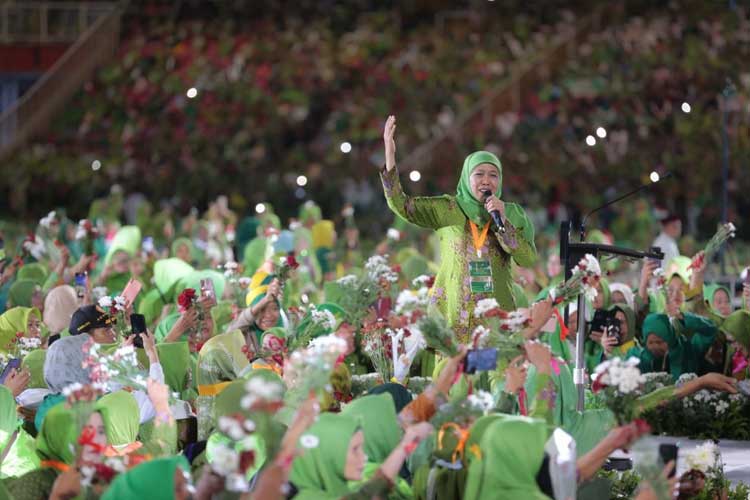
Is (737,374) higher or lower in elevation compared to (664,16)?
lower

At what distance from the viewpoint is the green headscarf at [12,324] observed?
1175 cm

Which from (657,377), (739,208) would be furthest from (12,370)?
(739,208)

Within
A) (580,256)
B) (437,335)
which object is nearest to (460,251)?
(580,256)

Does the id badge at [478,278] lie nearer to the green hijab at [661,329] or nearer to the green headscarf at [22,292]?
the green hijab at [661,329]

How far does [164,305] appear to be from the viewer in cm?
1420

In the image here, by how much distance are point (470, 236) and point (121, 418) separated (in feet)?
8.43

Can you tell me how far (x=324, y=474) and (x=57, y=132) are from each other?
87.9 ft

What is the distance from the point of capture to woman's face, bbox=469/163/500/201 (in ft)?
32.1

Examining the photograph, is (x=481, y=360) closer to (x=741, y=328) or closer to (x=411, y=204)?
(x=411, y=204)

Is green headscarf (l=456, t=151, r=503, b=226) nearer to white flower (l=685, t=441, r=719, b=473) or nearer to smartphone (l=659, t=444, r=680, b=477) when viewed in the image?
white flower (l=685, t=441, r=719, b=473)

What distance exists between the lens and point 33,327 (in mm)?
11820

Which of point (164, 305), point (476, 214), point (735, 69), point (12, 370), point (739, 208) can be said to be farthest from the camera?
point (735, 69)

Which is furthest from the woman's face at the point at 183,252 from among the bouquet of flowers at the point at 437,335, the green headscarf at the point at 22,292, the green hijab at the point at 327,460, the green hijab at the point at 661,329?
the green hijab at the point at 327,460

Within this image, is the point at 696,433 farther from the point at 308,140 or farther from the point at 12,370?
the point at 308,140
